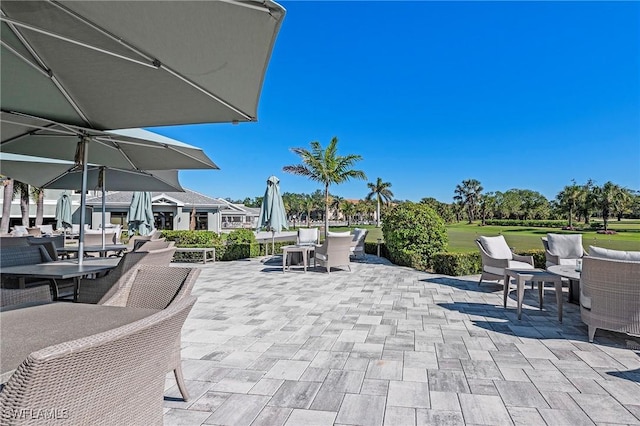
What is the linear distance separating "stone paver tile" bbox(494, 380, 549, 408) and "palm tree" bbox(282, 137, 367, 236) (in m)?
10.3

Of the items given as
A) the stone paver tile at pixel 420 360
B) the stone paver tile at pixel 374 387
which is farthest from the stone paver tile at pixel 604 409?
the stone paver tile at pixel 374 387

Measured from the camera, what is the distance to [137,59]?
253cm

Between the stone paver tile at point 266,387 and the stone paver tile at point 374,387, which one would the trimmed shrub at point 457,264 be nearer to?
the stone paver tile at point 374,387

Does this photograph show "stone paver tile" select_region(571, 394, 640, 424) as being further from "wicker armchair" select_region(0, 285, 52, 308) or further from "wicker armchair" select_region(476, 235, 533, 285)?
"wicker armchair" select_region(0, 285, 52, 308)

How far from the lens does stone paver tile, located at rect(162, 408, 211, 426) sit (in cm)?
211

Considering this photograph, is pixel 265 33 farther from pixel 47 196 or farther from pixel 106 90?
pixel 47 196

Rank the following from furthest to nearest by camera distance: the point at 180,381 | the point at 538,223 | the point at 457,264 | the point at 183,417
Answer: the point at 538,223, the point at 457,264, the point at 180,381, the point at 183,417

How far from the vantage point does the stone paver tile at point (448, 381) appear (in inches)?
102

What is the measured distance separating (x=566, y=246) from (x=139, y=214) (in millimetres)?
10915

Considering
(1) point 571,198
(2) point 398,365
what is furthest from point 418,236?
(1) point 571,198

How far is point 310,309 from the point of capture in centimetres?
496

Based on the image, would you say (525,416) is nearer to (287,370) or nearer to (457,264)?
(287,370)

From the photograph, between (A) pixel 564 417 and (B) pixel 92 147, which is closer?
(A) pixel 564 417

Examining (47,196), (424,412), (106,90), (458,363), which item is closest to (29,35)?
(106,90)
